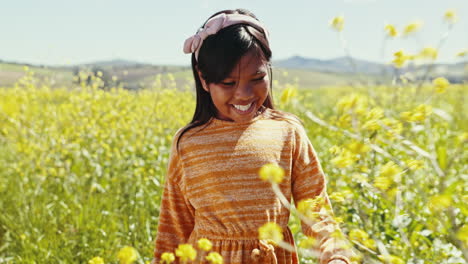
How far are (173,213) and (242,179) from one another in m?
0.33

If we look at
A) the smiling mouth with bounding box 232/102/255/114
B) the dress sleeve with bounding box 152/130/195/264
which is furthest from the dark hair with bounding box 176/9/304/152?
the dress sleeve with bounding box 152/130/195/264

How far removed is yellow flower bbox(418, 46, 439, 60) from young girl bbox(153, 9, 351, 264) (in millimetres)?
475

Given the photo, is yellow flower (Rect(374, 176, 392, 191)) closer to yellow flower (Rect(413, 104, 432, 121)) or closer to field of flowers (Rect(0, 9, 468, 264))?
field of flowers (Rect(0, 9, 468, 264))

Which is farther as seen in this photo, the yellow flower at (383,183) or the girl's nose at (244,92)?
the girl's nose at (244,92)

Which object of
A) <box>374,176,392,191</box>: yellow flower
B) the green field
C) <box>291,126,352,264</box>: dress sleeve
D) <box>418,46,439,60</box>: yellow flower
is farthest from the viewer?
the green field

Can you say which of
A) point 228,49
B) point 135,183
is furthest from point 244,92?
point 135,183

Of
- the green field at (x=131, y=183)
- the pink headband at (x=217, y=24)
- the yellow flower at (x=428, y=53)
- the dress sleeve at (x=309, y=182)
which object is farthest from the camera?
the green field at (x=131, y=183)

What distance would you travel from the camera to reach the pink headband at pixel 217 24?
146cm

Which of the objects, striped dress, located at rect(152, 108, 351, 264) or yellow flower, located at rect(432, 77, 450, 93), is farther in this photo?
striped dress, located at rect(152, 108, 351, 264)

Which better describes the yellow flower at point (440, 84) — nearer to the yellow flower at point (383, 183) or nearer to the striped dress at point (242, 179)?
the yellow flower at point (383, 183)

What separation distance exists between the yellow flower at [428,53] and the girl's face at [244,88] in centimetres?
48

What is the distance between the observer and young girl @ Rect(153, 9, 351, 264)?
140 cm

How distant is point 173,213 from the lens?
1.65 meters

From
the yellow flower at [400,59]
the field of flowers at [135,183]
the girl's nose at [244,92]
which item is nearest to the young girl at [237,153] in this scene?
the girl's nose at [244,92]
